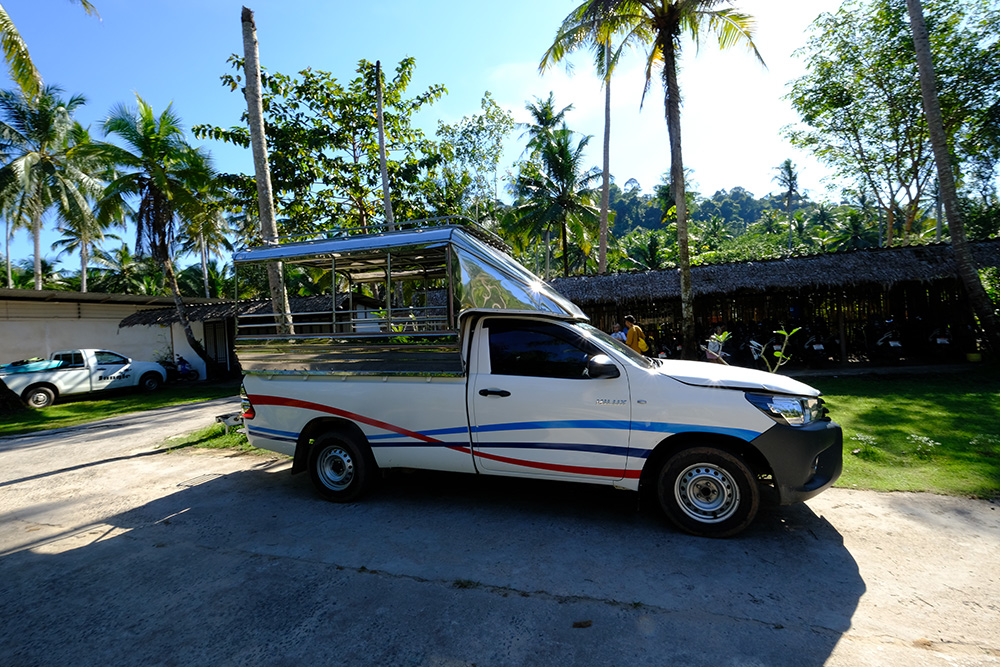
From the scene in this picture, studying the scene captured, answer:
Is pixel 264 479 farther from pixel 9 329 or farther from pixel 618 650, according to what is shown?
pixel 9 329

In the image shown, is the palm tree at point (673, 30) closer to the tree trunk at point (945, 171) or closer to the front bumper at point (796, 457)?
the tree trunk at point (945, 171)

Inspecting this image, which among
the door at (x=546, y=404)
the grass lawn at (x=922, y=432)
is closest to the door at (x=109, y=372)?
the door at (x=546, y=404)

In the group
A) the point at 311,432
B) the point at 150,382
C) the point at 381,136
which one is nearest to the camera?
the point at 311,432

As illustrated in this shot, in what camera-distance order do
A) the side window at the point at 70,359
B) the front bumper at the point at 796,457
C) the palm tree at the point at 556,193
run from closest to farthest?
the front bumper at the point at 796,457, the side window at the point at 70,359, the palm tree at the point at 556,193

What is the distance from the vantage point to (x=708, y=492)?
13.1 ft

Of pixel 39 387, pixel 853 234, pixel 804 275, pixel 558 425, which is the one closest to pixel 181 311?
pixel 39 387

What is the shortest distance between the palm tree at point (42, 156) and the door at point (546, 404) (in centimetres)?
2464

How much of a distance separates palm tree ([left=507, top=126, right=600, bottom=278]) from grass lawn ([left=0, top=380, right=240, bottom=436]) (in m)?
14.9

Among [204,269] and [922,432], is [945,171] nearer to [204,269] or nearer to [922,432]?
[922,432]

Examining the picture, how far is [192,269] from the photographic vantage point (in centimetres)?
3453

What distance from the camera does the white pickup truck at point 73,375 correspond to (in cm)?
Result: 1433

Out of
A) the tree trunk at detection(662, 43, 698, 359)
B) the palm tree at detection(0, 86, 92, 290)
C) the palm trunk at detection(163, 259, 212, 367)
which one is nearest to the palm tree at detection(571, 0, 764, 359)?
the tree trunk at detection(662, 43, 698, 359)

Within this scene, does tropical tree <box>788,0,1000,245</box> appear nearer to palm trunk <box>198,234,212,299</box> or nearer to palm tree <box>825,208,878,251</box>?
palm tree <box>825,208,878,251</box>

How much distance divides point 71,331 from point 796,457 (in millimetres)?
23021
